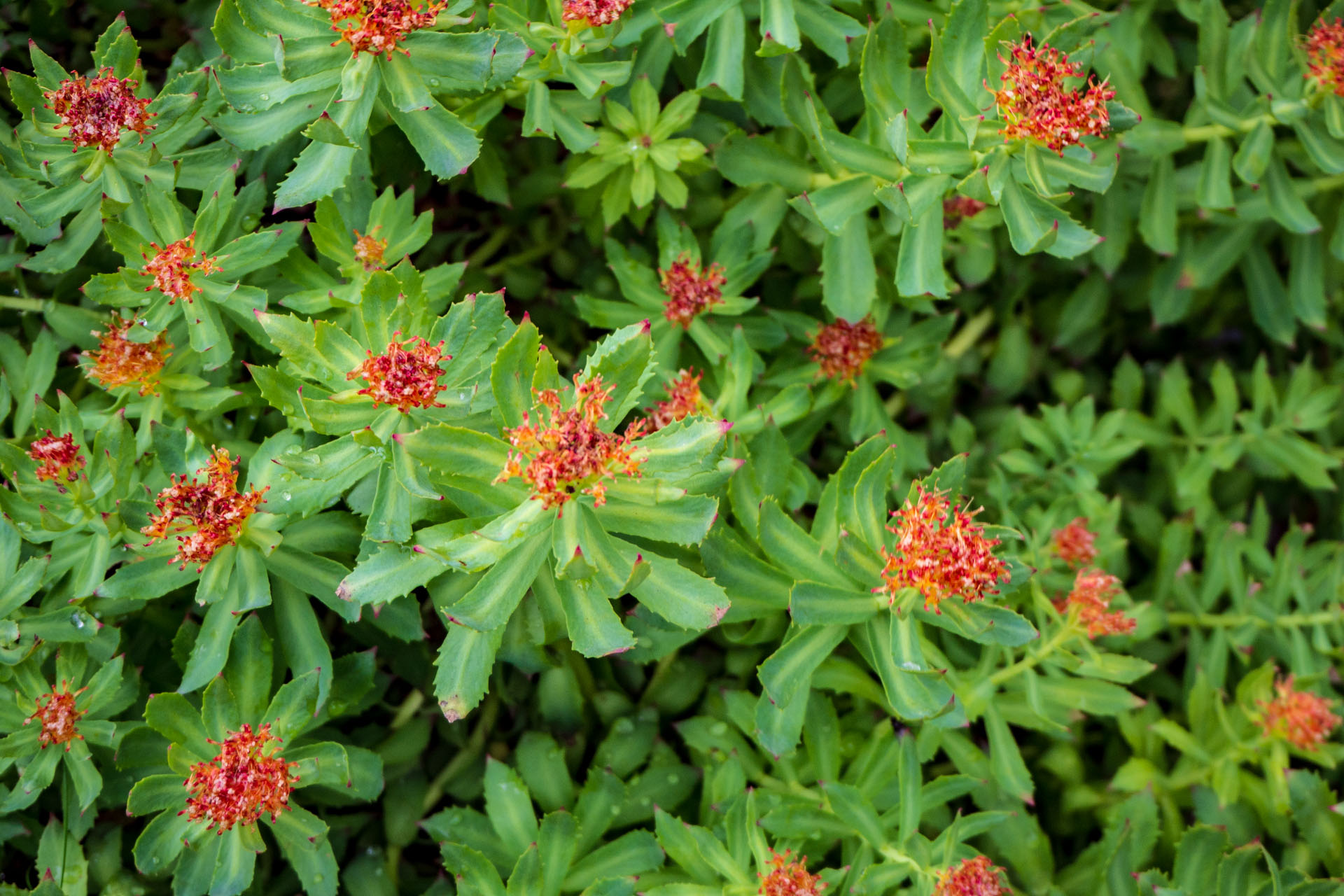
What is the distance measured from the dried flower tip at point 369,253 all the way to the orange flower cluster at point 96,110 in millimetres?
551

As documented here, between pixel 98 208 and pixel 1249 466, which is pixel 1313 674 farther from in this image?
pixel 98 208

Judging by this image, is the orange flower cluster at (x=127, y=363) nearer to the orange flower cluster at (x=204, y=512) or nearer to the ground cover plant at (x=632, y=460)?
the ground cover plant at (x=632, y=460)

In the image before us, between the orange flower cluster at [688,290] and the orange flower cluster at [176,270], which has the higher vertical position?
the orange flower cluster at [176,270]

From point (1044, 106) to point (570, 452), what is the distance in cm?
131

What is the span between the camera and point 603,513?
1.93 m

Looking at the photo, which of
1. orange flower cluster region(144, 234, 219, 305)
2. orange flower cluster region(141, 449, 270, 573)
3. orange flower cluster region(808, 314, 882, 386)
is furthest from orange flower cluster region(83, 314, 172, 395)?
orange flower cluster region(808, 314, 882, 386)

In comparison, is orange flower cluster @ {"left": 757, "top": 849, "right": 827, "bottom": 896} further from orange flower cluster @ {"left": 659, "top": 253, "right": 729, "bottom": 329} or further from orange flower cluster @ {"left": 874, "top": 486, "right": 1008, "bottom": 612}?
orange flower cluster @ {"left": 659, "top": 253, "right": 729, "bottom": 329}

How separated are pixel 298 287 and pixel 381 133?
537 mm

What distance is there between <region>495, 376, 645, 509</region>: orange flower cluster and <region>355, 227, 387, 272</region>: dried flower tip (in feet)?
2.38

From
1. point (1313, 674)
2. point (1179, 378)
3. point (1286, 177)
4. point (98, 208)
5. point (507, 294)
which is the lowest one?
point (1313, 674)

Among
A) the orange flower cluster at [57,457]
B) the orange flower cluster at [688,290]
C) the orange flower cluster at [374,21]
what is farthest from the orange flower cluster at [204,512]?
the orange flower cluster at [688,290]

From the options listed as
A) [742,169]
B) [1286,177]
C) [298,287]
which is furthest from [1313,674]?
[298,287]

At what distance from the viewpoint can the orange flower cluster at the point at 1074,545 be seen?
2846 millimetres

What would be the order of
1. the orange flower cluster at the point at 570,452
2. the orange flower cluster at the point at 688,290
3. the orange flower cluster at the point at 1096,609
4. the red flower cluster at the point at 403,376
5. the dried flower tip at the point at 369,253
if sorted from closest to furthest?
the orange flower cluster at the point at 570,452 → the red flower cluster at the point at 403,376 → the dried flower tip at the point at 369,253 → the orange flower cluster at the point at 1096,609 → the orange flower cluster at the point at 688,290
